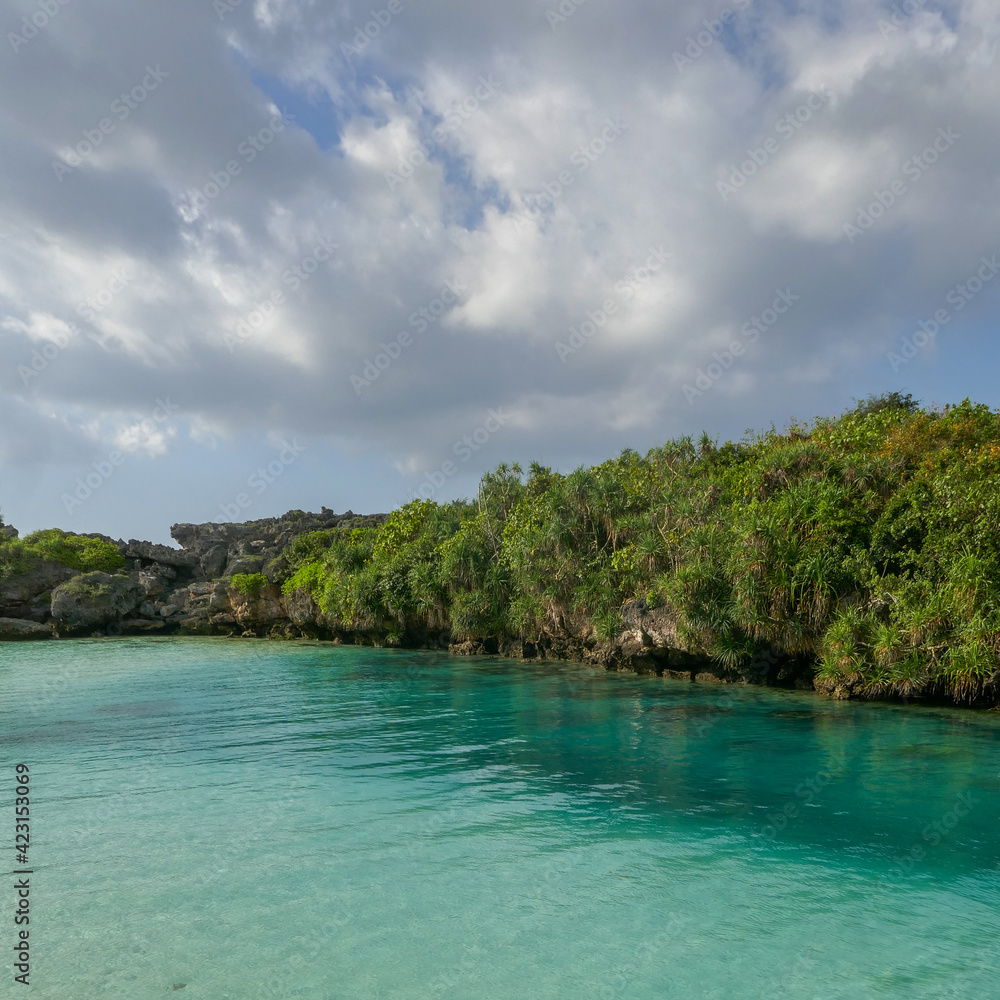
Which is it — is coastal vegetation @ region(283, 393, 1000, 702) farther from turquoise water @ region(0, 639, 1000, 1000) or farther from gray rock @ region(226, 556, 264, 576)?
gray rock @ region(226, 556, 264, 576)

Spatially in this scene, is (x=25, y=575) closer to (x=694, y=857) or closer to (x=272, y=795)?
(x=272, y=795)

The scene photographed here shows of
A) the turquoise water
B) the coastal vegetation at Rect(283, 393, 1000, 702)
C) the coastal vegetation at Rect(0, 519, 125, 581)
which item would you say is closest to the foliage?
the coastal vegetation at Rect(0, 519, 125, 581)

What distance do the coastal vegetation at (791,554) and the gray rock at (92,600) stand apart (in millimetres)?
29327

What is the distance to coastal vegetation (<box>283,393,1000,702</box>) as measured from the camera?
18562 millimetres

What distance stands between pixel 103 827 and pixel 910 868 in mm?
10246

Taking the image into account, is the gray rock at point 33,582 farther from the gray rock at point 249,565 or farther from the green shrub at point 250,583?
the green shrub at point 250,583

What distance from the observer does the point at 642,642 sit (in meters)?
25.6

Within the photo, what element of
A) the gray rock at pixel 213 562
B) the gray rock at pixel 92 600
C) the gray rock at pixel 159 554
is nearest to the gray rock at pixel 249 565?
the gray rock at pixel 92 600

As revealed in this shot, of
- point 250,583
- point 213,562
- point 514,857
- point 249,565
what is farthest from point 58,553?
point 514,857

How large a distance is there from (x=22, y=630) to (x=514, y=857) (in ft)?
178

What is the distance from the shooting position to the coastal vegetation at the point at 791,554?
1856 cm

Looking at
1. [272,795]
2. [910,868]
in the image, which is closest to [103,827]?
[272,795]

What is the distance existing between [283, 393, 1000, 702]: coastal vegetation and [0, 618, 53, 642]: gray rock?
32.1 meters

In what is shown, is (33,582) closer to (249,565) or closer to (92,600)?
(92,600)
